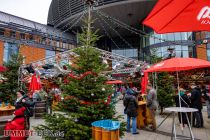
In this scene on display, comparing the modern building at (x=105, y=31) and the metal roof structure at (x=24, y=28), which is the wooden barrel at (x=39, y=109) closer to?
the modern building at (x=105, y=31)

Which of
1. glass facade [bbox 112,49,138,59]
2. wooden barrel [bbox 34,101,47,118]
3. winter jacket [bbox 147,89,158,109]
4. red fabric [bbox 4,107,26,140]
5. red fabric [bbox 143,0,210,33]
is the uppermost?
glass facade [bbox 112,49,138,59]

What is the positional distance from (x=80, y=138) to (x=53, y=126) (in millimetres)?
862

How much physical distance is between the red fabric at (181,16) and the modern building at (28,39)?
28.4 m

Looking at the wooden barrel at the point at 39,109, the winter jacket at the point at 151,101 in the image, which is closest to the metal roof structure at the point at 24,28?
the wooden barrel at the point at 39,109

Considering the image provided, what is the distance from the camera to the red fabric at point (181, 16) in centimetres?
211

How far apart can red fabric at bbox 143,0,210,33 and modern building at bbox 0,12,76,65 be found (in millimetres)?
28418

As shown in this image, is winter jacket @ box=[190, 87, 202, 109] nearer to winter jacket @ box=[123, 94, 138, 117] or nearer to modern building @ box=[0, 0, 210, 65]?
winter jacket @ box=[123, 94, 138, 117]

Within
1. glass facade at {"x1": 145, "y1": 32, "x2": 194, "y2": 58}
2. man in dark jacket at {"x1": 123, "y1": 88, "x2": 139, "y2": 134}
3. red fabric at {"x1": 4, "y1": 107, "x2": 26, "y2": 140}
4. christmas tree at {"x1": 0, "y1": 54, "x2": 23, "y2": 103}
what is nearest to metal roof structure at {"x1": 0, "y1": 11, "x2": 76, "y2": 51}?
christmas tree at {"x1": 0, "y1": 54, "x2": 23, "y2": 103}

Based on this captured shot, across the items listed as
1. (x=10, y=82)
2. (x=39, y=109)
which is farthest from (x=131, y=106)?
(x=10, y=82)

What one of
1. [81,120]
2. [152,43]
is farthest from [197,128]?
[152,43]

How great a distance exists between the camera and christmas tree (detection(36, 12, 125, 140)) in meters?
5.50

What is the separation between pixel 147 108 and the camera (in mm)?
9164

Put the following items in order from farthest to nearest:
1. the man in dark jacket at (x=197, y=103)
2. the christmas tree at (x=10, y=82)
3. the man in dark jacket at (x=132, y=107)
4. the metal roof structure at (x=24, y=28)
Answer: the metal roof structure at (x=24, y=28) < the christmas tree at (x=10, y=82) < the man in dark jacket at (x=197, y=103) < the man in dark jacket at (x=132, y=107)

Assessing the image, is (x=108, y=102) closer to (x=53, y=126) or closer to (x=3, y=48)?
(x=53, y=126)
